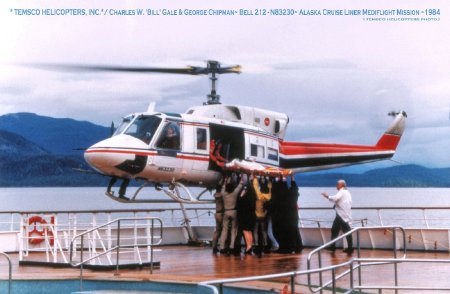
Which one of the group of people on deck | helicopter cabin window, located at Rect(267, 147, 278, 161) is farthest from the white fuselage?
the group of people on deck

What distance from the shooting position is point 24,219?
1451cm

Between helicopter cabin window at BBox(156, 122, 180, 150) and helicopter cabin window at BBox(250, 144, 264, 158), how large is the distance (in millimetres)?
2032

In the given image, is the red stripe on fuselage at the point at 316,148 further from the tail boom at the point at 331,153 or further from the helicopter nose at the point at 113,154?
the helicopter nose at the point at 113,154

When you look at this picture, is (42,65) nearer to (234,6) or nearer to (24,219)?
(24,219)

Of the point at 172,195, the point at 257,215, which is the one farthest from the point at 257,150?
the point at 257,215

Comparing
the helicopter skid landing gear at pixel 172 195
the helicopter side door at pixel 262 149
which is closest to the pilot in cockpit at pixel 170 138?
the helicopter skid landing gear at pixel 172 195

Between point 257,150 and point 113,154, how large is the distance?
12.9 ft

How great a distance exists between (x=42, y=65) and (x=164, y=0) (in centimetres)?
370

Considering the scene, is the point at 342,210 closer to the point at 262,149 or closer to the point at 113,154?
the point at 262,149

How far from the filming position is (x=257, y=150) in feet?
59.4

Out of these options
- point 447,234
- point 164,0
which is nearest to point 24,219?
point 164,0

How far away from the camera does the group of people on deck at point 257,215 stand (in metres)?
15.1

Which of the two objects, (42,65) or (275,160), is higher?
(42,65)

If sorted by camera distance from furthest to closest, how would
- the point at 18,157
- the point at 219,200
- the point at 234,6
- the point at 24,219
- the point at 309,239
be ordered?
the point at 18,157
the point at 309,239
the point at 219,200
the point at 24,219
the point at 234,6
